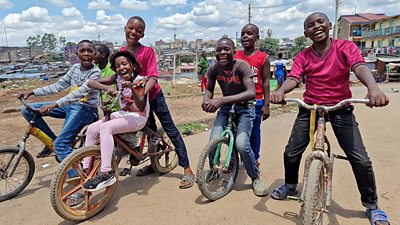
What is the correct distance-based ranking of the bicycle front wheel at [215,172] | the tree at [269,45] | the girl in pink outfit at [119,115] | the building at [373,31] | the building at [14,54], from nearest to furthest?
1. the girl in pink outfit at [119,115]
2. the bicycle front wheel at [215,172]
3. the building at [373,31]
4. the tree at [269,45]
5. the building at [14,54]

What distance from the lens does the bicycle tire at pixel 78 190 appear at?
9.27ft

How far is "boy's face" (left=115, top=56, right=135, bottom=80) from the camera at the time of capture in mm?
3269

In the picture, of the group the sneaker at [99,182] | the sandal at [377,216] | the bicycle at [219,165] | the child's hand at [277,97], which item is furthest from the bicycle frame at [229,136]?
the sandal at [377,216]

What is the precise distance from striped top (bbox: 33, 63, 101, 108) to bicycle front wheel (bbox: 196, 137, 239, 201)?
1.57m

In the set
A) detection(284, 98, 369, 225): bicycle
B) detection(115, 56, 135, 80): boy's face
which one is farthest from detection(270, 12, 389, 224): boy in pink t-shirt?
detection(115, 56, 135, 80): boy's face

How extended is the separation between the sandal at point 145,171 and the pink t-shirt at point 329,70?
2.38 metres

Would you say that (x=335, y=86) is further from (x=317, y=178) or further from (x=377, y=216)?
(x=377, y=216)

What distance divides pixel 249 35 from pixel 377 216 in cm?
243

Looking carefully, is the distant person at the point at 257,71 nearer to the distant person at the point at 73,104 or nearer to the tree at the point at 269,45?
the distant person at the point at 73,104

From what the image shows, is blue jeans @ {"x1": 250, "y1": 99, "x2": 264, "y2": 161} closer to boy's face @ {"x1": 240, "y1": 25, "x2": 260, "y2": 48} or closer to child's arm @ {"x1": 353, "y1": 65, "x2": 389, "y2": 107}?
boy's face @ {"x1": 240, "y1": 25, "x2": 260, "y2": 48}

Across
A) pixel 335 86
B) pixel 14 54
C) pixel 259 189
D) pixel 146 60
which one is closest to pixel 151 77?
pixel 146 60

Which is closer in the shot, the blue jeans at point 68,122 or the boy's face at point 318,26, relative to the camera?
the boy's face at point 318,26

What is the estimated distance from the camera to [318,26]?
2.82 meters

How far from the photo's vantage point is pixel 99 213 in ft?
10.5
